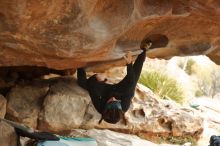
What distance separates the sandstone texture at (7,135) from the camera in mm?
6539

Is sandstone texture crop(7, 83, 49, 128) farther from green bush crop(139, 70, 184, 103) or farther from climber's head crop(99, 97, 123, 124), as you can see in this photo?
green bush crop(139, 70, 184, 103)

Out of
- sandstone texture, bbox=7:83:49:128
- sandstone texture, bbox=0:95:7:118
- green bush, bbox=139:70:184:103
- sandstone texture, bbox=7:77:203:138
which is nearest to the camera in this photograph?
sandstone texture, bbox=0:95:7:118

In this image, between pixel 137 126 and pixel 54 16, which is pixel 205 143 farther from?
pixel 54 16

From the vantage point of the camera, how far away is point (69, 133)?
9.34 m

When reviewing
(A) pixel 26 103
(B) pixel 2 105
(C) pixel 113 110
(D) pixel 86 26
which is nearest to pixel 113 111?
(C) pixel 113 110

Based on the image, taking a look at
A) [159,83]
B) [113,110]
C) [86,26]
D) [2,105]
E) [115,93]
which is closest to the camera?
[86,26]

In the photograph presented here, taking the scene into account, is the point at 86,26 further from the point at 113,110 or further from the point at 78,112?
the point at 78,112

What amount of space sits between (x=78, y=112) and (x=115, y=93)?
271 cm

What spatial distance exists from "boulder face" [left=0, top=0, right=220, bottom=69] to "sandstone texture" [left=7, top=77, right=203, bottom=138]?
1611 mm

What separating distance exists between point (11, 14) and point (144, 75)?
35.1ft

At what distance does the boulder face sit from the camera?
5.57 m

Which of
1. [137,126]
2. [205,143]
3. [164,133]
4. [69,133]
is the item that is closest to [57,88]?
[69,133]

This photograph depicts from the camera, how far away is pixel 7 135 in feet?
21.7

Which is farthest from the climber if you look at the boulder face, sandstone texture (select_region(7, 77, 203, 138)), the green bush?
the green bush
